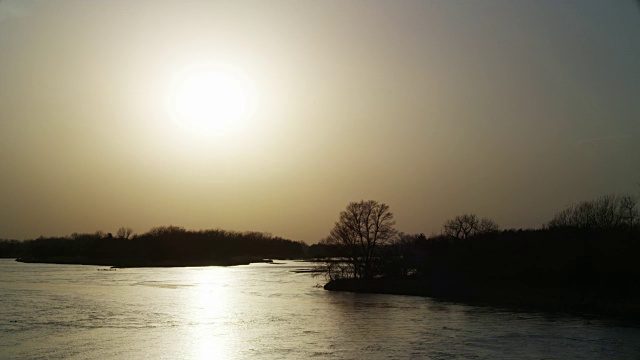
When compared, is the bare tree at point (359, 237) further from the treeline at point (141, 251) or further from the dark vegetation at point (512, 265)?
the treeline at point (141, 251)

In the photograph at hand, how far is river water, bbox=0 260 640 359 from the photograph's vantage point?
2250cm

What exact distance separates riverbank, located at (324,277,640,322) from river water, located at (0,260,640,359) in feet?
11.5

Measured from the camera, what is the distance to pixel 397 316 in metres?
34.0

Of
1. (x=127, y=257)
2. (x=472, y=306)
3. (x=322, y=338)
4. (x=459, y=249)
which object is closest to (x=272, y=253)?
(x=127, y=257)

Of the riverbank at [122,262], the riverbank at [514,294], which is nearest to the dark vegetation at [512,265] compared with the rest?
the riverbank at [514,294]

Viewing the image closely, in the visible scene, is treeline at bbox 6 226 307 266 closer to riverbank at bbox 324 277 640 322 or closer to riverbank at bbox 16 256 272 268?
riverbank at bbox 16 256 272 268

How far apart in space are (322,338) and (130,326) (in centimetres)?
978

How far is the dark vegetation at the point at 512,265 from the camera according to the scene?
128ft

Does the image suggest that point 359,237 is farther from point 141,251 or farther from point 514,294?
point 141,251

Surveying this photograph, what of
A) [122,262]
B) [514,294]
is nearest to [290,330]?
[514,294]

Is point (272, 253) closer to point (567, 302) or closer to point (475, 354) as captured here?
point (567, 302)

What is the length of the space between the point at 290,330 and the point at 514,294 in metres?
21.2

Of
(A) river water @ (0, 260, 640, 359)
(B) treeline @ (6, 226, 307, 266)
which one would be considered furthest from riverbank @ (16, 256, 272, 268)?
(A) river water @ (0, 260, 640, 359)

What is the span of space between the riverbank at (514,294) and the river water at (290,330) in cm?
350
